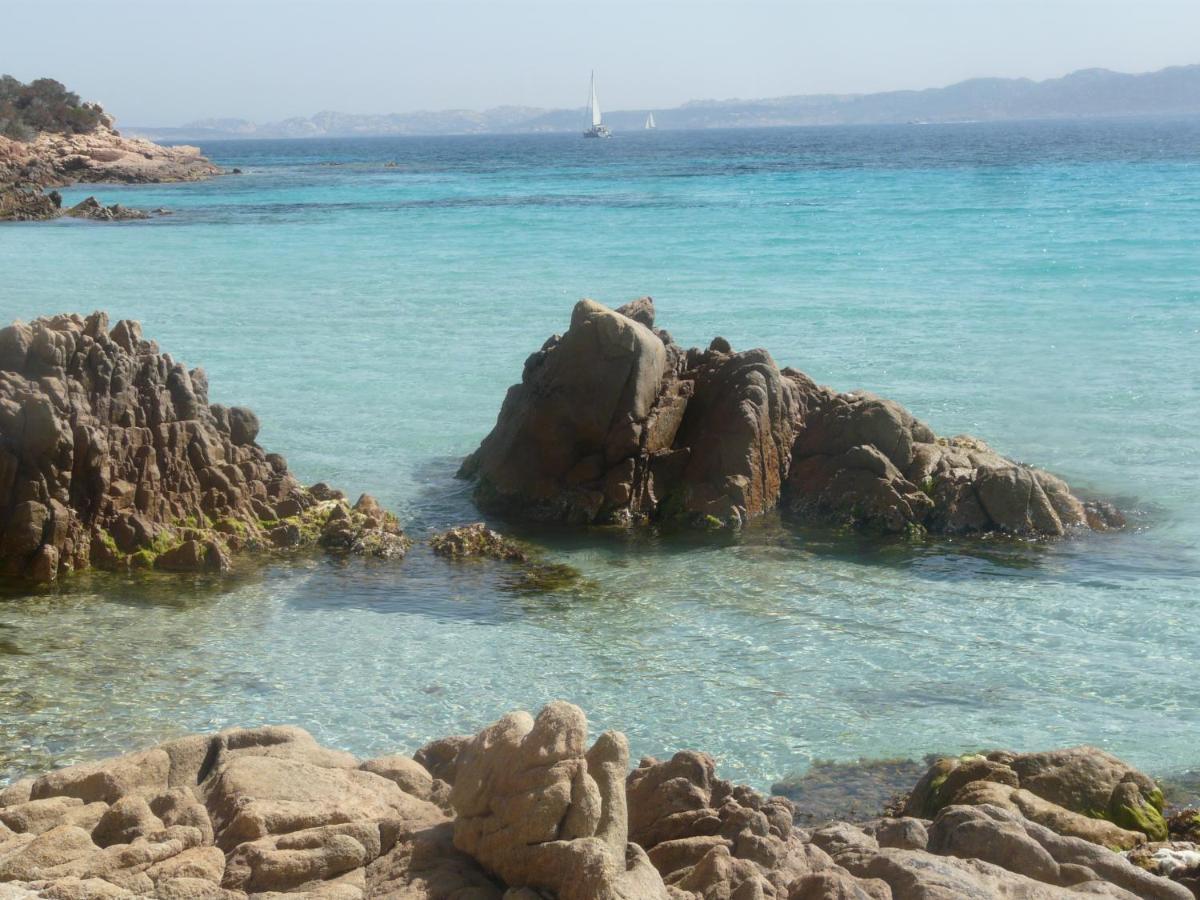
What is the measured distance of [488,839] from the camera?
19.6ft

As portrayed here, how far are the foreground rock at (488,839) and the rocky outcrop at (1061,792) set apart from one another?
37 centimetres

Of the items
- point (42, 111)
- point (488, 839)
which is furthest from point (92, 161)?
point (488, 839)

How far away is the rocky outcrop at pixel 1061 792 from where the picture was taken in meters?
7.45

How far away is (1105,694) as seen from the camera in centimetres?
1009

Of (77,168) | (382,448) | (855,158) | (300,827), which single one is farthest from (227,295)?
(855,158)

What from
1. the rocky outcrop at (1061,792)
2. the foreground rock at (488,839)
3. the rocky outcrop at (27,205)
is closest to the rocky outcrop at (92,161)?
the rocky outcrop at (27,205)

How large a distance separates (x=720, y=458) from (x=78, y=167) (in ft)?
237

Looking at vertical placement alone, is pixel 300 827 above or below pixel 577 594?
above

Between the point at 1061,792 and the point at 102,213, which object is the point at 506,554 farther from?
the point at 102,213

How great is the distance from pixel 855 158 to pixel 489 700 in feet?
334

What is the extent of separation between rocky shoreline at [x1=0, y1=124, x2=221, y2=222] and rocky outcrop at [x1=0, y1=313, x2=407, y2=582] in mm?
41367

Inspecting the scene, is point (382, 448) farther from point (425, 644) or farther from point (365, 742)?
point (365, 742)

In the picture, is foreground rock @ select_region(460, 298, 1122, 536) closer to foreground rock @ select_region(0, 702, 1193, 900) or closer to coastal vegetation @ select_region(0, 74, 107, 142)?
foreground rock @ select_region(0, 702, 1193, 900)

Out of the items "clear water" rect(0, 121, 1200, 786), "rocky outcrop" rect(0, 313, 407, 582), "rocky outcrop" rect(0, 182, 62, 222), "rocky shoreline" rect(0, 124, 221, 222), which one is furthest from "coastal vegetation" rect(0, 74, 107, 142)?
"rocky outcrop" rect(0, 313, 407, 582)
